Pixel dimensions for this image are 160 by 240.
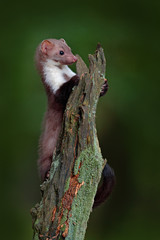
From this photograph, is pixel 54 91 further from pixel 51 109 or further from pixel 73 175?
pixel 73 175

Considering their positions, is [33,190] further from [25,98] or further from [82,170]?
[82,170]

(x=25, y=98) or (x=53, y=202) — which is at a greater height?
(x=25, y=98)

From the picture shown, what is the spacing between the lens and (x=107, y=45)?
335cm

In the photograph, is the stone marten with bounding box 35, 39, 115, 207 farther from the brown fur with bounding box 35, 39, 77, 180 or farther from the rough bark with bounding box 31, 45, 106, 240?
the rough bark with bounding box 31, 45, 106, 240

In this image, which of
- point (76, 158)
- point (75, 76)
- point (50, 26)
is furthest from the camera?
point (50, 26)

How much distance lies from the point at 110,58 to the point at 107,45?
0.09 meters

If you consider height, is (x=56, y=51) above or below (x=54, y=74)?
above

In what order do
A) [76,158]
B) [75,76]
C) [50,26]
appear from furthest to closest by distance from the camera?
1. [50,26]
2. [75,76]
3. [76,158]

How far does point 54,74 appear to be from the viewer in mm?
2607

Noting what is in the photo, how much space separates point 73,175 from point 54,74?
0.68 metres

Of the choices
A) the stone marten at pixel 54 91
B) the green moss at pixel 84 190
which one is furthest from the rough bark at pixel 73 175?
the stone marten at pixel 54 91

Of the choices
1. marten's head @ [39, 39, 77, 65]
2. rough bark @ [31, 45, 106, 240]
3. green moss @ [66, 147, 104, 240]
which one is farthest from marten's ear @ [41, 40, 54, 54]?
green moss @ [66, 147, 104, 240]

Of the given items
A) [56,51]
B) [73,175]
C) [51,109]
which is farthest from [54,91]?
[73,175]

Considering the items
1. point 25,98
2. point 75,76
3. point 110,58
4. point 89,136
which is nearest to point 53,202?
point 89,136
